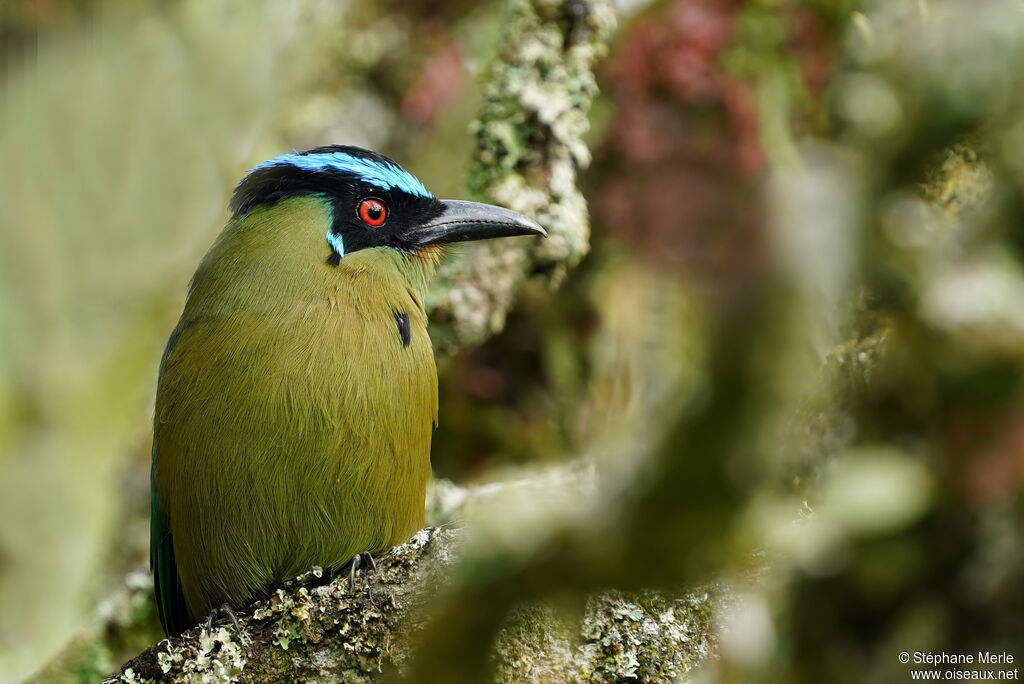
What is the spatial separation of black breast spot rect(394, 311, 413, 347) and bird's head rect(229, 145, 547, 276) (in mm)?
191

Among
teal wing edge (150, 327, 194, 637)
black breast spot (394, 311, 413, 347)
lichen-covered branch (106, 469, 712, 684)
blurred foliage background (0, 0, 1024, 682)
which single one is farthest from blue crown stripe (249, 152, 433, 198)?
lichen-covered branch (106, 469, 712, 684)

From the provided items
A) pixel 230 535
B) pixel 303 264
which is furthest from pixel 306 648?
pixel 303 264

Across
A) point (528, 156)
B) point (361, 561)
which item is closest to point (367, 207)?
point (528, 156)

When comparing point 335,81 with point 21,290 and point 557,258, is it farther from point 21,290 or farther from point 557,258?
point 557,258

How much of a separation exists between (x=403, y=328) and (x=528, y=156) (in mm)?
947

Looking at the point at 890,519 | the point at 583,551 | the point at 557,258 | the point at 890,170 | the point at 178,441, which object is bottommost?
the point at 583,551

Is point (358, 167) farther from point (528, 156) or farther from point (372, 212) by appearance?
point (528, 156)

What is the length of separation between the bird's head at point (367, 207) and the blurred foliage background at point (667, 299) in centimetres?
72

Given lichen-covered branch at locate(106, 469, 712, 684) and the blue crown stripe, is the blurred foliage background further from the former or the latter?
the blue crown stripe

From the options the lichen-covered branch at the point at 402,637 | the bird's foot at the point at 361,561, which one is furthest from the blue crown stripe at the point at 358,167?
the lichen-covered branch at the point at 402,637

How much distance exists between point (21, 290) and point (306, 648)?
13.5ft

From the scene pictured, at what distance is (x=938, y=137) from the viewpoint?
2.93 metres

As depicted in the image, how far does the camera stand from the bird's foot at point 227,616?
2.32 metres

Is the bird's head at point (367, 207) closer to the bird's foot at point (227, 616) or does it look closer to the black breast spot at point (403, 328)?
the black breast spot at point (403, 328)
